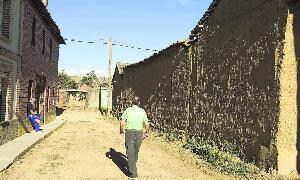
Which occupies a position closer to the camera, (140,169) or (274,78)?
(274,78)

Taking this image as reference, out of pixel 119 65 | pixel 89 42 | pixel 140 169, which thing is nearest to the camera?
pixel 140 169

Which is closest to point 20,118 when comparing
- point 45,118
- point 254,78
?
point 45,118

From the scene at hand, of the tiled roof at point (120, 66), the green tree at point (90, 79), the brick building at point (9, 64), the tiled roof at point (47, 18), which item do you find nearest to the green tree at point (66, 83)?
the green tree at point (90, 79)

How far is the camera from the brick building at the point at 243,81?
8.01 meters

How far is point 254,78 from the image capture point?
902cm

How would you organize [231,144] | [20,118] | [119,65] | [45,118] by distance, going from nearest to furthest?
[231,144] < [20,118] < [45,118] < [119,65]

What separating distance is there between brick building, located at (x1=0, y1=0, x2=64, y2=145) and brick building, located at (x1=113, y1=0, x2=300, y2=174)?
547 centimetres

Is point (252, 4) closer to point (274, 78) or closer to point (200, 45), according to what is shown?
point (274, 78)

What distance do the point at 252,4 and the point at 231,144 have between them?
3428 millimetres

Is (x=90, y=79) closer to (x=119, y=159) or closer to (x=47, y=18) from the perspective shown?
(x=47, y=18)

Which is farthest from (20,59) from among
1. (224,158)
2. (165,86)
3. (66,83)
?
(66,83)

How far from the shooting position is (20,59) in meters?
14.0

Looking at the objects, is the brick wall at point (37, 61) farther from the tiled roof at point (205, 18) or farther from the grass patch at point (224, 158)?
the grass patch at point (224, 158)

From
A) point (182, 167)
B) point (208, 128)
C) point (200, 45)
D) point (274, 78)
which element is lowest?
point (182, 167)
